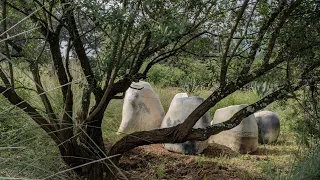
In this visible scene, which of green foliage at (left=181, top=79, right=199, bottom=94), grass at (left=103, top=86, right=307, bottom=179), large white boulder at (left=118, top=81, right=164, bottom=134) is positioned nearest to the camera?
grass at (left=103, top=86, right=307, bottom=179)

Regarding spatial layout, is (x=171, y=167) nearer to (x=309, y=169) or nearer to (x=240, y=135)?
(x=240, y=135)

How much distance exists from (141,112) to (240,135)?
1210 mm

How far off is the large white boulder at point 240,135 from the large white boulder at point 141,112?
0.77 meters

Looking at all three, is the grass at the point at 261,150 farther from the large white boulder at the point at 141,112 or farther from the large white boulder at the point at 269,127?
the large white boulder at the point at 141,112

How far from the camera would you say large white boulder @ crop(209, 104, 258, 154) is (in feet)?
14.6

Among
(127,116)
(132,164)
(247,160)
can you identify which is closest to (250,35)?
(132,164)

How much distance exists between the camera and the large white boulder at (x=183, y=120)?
4.12m

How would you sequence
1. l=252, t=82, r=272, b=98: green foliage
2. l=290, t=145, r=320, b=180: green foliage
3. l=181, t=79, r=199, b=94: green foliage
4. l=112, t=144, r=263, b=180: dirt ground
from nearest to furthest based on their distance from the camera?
l=290, t=145, r=320, b=180: green foliage
l=252, t=82, r=272, b=98: green foliage
l=112, t=144, r=263, b=180: dirt ground
l=181, t=79, r=199, b=94: green foliage

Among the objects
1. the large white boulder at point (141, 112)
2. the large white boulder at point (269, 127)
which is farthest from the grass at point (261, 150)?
the large white boulder at point (141, 112)

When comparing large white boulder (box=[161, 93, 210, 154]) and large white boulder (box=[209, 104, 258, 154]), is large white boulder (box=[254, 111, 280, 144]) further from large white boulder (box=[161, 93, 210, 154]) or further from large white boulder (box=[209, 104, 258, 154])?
large white boulder (box=[161, 93, 210, 154])

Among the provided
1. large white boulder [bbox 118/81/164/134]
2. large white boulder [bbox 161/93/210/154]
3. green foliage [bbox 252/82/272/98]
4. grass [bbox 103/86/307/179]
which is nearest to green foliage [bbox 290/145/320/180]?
grass [bbox 103/86/307/179]

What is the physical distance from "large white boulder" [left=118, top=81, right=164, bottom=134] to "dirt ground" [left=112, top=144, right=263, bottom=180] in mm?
723

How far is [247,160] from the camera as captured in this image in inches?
159

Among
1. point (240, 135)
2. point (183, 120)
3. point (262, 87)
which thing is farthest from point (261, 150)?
point (262, 87)
